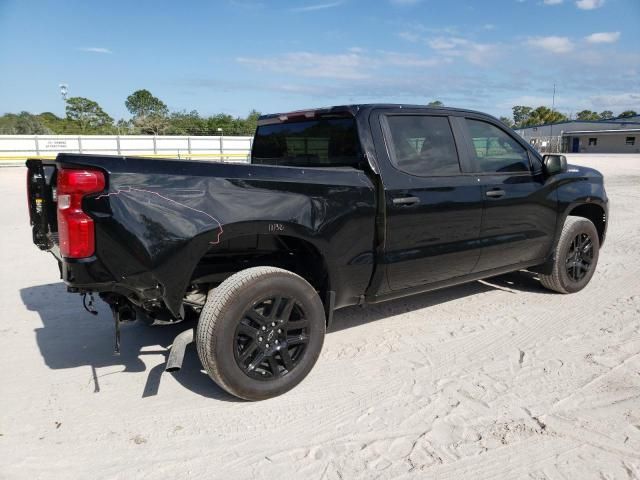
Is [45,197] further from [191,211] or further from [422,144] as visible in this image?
[422,144]

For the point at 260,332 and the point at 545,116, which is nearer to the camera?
the point at 260,332

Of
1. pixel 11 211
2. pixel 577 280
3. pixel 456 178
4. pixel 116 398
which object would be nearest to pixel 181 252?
pixel 116 398

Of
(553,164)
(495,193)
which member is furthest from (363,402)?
(553,164)

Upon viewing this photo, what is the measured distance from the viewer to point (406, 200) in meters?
3.79

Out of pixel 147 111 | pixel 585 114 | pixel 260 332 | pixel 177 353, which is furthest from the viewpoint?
pixel 585 114

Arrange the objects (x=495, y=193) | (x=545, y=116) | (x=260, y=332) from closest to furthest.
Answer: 1. (x=260, y=332)
2. (x=495, y=193)
3. (x=545, y=116)

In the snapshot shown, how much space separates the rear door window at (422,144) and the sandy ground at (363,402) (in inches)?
55.1

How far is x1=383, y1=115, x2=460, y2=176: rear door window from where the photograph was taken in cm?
388

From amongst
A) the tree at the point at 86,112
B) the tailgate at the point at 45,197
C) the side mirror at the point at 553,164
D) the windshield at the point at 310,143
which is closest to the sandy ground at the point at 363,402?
the tailgate at the point at 45,197

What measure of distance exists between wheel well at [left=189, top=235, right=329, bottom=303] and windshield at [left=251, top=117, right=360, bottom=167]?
74 cm

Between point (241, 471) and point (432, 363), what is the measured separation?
1729 mm

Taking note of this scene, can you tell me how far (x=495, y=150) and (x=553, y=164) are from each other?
64 centimetres

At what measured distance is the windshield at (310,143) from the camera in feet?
12.6

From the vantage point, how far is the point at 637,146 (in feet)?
201
